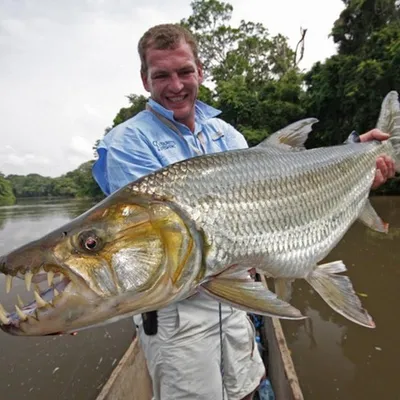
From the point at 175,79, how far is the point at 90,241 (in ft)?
4.49

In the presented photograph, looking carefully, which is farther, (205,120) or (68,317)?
(205,120)

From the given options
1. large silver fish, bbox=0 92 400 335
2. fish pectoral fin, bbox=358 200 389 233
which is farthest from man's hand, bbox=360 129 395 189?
large silver fish, bbox=0 92 400 335

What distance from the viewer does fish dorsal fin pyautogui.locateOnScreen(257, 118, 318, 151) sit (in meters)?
2.26

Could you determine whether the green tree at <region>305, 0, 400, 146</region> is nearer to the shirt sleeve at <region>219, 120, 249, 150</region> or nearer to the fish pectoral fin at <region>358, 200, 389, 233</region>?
the fish pectoral fin at <region>358, 200, 389, 233</region>

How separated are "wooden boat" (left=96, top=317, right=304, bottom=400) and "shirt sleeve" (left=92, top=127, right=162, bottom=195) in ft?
6.10

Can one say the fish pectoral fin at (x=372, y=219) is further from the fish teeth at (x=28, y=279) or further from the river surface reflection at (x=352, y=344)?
the river surface reflection at (x=352, y=344)

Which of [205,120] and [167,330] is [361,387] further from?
[205,120]

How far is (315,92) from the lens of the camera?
26.5 m

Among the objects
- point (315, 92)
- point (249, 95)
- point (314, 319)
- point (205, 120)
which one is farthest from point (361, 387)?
point (249, 95)

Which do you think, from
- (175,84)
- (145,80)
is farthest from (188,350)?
(145,80)

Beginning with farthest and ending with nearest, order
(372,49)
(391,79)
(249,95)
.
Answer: (249,95) < (372,49) < (391,79)

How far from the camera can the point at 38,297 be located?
1313mm

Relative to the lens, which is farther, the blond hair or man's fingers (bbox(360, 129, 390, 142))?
man's fingers (bbox(360, 129, 390, 142))

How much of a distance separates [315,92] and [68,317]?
2772 centimetres
